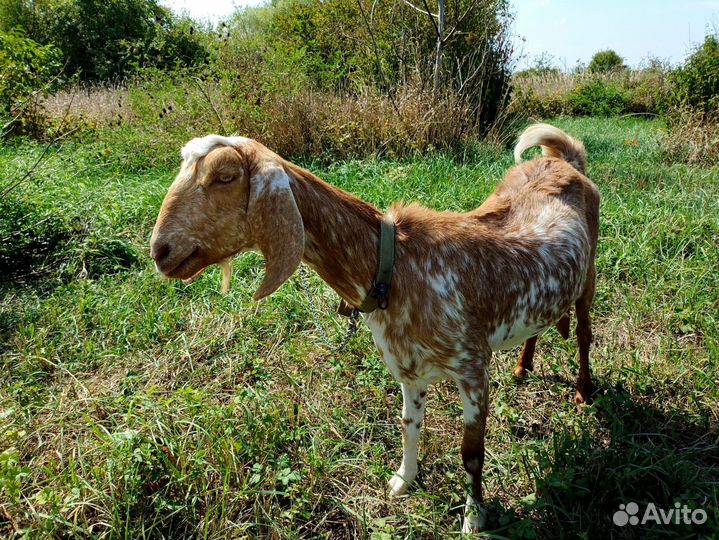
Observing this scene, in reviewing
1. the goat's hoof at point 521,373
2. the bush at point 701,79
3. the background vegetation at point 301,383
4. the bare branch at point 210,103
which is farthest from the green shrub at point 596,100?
the goat's hoof at point 521,373

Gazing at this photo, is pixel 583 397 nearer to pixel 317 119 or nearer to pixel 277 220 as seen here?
pixel 277 220

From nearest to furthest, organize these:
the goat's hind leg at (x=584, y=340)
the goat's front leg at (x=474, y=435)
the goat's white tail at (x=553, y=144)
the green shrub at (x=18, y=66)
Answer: the goat's front leg at (x=474, y=435), the goat's hind leg at (x=584, y=340), the goat's white tail at (x=553, y=144), the green shrub at (x=18, y=66)

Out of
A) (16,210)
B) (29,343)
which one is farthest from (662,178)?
(16,210)

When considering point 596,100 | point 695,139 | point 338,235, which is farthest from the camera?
point 596,100

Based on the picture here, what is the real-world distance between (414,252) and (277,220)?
664 millimetres

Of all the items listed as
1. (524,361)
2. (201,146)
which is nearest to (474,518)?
(524,361)

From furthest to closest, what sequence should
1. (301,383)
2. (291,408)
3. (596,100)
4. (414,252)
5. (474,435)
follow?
(596,100), (301,383), (291,408), (474,435), (414,252)

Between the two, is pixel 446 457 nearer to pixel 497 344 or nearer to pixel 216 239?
pixel 497 344

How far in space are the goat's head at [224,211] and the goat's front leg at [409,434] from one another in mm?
1101

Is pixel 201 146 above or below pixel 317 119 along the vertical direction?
below

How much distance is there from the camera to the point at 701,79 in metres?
8.46

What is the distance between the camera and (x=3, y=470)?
2.26m

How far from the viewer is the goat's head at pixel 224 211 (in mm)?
1812

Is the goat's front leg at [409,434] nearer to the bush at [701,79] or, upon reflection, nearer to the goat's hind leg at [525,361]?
the goat's hind leg at [525,361]
